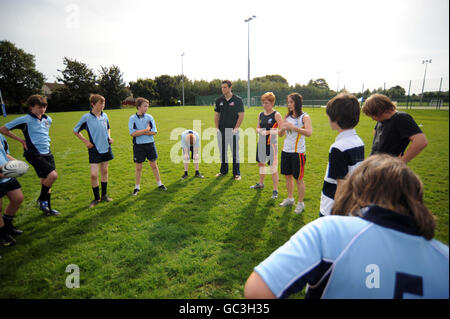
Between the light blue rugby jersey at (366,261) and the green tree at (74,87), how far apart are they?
162 ft

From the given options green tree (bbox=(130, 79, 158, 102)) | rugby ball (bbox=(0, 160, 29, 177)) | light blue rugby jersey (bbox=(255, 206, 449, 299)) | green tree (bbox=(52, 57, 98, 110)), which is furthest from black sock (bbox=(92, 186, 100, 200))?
green tree (bbox=(130, 79, 158, 102))

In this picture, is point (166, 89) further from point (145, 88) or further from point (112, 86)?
point (112, 86)

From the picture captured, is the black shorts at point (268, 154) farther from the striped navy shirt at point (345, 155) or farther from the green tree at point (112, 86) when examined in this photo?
the green tree at point (112, 86)

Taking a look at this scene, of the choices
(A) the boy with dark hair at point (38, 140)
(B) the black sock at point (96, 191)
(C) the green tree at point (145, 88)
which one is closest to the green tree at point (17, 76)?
(C) the green tree at point (145, 88)

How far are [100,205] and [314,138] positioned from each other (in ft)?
32.6

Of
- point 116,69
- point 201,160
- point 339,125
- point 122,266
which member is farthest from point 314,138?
point 116,69

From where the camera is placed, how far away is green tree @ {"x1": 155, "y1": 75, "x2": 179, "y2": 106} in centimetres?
5888

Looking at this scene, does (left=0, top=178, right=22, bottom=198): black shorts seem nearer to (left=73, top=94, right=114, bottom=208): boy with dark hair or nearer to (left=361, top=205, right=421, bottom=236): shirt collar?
(left=73, top=94, right=114, bottom=208): boy with dark hair

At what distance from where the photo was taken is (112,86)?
154ft

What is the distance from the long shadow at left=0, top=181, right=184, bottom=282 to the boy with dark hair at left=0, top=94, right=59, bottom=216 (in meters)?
0.65

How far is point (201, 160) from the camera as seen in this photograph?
327 inches

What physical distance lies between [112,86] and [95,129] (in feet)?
163

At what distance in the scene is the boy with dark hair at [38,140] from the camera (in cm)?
402
